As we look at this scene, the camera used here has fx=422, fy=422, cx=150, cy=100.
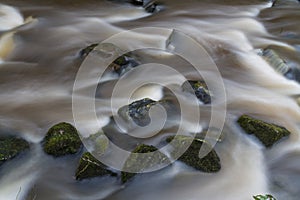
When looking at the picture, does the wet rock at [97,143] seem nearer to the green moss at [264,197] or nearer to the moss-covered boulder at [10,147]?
the moss-covered boulder at [10,147]

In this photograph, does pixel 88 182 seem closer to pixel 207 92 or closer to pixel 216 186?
pixel 216 186

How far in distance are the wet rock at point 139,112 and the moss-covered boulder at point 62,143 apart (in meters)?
0.67

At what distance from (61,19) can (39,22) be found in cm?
41

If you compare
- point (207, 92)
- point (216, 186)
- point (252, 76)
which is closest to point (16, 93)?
point (207, 92)

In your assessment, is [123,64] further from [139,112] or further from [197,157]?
[197,157]

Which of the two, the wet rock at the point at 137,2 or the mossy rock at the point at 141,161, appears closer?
the mossy rock at the point at 141,161

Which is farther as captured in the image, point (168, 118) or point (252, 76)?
point (252, 76)

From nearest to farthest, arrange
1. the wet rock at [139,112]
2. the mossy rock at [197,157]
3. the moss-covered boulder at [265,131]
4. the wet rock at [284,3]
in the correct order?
the mossy rock at [197,157], the moss-covered boulder at [265,131], the wet rock at [139,112], the wet rock at [284,3]

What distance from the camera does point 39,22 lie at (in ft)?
23.8

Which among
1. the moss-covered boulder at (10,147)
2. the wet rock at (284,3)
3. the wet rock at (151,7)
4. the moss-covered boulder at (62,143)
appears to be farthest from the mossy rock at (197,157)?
the wet rock at (284,3)

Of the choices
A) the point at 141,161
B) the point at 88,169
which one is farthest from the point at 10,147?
the point at 141,161

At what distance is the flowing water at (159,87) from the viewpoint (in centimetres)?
370

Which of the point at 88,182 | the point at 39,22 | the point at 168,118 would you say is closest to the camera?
the point at 88,182

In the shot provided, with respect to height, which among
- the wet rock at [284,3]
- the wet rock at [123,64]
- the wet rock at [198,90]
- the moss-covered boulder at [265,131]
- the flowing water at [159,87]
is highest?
the wet rock at [284,3]
